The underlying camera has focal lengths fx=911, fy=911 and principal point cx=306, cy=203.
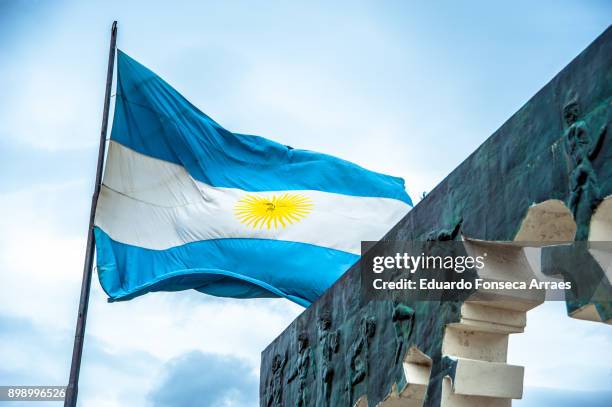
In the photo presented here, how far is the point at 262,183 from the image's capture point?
1814 cm

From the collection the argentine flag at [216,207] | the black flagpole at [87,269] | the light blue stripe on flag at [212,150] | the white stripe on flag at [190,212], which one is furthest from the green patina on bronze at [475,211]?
the light blue stripe on flag at [212,150]

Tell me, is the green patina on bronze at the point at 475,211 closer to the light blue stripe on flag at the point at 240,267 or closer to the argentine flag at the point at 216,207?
the light blue stripe on flag at the point at 240,267

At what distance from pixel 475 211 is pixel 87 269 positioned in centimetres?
697

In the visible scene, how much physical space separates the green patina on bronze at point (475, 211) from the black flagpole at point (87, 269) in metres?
3.59

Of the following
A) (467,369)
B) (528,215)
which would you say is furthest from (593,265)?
(467,369)

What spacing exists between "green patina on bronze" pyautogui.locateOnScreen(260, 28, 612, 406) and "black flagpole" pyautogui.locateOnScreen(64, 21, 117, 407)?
3.59 meters

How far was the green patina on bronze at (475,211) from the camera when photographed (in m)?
7.79

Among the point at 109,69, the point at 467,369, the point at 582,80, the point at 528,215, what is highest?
the point at 109,69

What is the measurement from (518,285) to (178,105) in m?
9.05

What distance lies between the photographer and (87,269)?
14195mm

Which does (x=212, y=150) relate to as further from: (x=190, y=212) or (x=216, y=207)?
(x=190, y=212)

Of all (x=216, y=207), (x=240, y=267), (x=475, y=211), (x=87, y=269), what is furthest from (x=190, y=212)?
(x=475, y=211)

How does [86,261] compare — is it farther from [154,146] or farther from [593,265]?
[593,265]

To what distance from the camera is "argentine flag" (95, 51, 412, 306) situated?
51.4 ft
